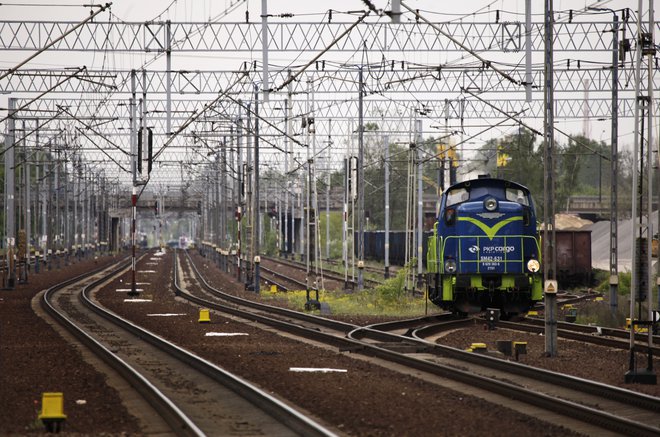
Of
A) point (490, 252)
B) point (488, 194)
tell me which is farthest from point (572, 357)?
point (488, 194)

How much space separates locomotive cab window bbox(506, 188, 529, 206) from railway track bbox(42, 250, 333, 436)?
10381 mm

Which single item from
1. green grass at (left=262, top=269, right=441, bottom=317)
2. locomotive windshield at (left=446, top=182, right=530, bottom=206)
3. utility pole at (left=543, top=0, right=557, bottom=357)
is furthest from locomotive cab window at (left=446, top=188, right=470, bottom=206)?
utility pole at (left=543, top=0, right=557, bottom=357)

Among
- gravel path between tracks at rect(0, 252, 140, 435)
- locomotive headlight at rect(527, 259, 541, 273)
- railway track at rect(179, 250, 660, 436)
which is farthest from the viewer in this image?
locomotive headlight at rect(527, 259, 541, 273)

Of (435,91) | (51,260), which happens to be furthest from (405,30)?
(51,260)

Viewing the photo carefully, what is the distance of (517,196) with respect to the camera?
2983 cm

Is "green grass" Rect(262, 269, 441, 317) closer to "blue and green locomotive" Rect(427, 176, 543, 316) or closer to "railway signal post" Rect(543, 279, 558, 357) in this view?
"blue and green locomotive" Rect(427, 176, 543, 316)

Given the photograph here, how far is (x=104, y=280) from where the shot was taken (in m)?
61.6

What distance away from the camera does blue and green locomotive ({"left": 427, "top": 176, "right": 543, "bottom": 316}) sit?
28672 millimetres

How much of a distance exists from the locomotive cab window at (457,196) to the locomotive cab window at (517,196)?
1.10 m

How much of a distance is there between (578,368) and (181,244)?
589 ft

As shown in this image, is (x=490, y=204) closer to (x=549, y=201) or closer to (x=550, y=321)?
(x=549, y=201)

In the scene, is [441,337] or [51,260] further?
[51,260]

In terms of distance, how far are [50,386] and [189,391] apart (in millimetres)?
2176

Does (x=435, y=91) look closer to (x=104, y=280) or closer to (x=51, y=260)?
(x=104, y=280)
